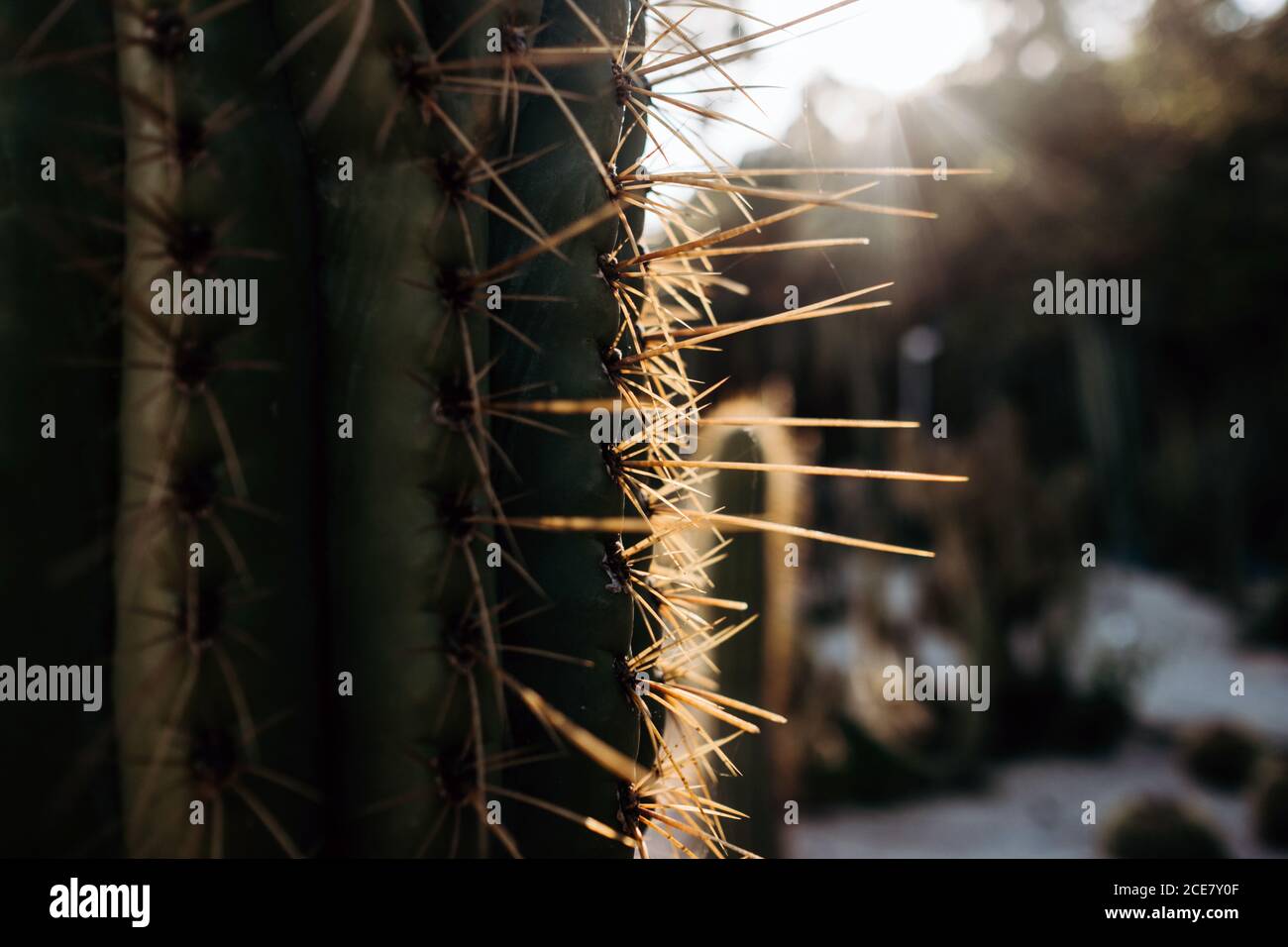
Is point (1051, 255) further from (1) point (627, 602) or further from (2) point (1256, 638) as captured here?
(1) point (627, 602)

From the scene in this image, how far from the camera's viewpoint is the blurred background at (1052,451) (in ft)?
26.7

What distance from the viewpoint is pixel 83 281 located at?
99 cm
